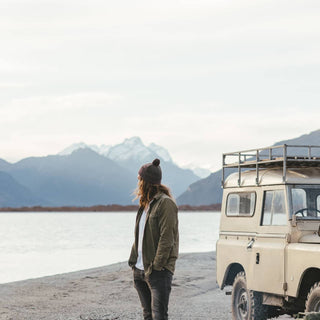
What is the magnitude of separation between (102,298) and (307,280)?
9771mm

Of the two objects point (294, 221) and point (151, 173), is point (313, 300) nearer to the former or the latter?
point (294, 221)

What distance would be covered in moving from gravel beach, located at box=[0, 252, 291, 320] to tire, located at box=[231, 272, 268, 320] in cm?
220

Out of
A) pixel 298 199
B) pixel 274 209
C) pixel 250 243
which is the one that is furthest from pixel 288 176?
pixel 250 243

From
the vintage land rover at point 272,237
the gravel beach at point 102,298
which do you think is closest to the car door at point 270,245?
the vintage land rover at point 272,237

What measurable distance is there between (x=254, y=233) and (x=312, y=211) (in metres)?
1.02

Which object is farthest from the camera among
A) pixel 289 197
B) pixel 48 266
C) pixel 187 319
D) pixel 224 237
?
pixel 48 266

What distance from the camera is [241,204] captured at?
11516 millimetres

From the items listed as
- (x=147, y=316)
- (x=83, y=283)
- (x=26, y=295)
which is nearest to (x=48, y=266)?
(x=83, y=283)

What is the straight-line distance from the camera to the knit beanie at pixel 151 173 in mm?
7316

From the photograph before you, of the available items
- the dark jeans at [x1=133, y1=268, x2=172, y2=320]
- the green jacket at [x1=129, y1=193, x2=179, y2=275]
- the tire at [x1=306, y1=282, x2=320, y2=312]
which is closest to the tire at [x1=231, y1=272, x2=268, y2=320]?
the tire at [x1=306, y1=282, x2=320, y2=312]

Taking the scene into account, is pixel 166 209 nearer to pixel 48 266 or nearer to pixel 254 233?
pixel 254 233

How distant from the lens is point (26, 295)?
2022cm

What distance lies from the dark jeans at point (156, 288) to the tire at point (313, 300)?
2491 millimetres

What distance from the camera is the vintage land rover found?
959 cm
